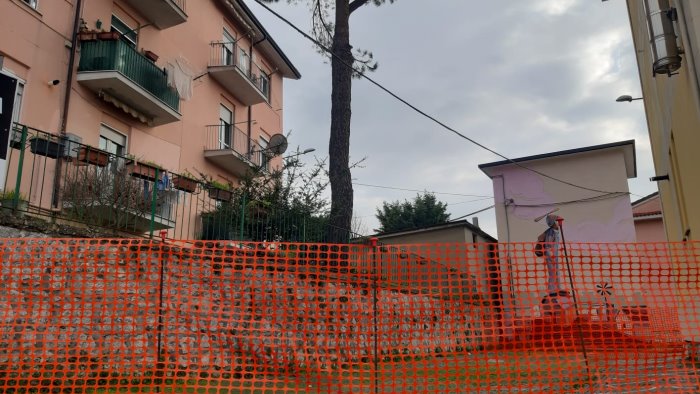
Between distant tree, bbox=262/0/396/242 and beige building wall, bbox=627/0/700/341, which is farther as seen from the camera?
distant tree, bbox=262/0/396/242

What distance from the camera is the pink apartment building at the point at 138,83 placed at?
34.1ft

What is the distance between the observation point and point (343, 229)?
10.9 meters

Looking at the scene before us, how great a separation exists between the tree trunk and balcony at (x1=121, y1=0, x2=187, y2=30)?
15.7 ft

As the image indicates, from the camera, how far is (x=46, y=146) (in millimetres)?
7598

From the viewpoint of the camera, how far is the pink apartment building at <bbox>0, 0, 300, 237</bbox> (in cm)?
1038

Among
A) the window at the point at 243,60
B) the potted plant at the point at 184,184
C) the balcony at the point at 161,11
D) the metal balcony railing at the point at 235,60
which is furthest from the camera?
the window at the point at 243,60

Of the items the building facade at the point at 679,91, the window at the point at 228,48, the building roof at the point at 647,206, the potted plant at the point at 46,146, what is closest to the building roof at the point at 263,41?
the window at the point at 228,48

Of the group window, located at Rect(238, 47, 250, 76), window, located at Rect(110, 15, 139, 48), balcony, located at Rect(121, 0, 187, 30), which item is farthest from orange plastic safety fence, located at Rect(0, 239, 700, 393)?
window, located at Rect(238, 47, 250, 76)

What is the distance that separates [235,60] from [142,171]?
415 inches

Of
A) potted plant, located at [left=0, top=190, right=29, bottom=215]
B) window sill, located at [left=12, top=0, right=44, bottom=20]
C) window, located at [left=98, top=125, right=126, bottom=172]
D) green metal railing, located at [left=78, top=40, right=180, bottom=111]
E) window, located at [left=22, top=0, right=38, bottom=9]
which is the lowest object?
potted plant, located at [left=0, top=190, right=29, bottom=215]

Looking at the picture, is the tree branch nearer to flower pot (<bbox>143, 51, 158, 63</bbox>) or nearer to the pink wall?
flower pot (<bbox>143, 51, 158, 63</bbox>)

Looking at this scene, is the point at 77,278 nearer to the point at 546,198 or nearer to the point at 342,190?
the point at 342,190

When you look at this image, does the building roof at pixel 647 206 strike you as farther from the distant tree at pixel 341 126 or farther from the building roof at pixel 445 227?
the distant tree at pixel 341 126

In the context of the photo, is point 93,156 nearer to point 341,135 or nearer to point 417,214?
point 341,135
